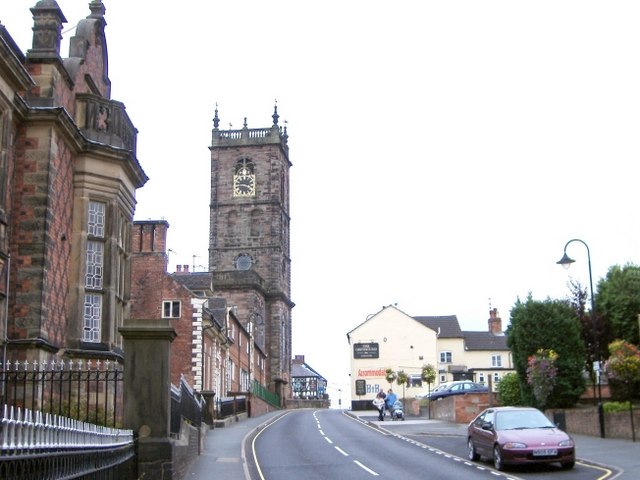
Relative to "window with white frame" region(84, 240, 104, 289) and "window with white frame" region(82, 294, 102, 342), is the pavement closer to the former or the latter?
"window with white frame" region(82, 294, 102, 342)

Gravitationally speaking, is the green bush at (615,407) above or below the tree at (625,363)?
below

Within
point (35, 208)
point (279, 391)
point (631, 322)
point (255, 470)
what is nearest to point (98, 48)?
point (35, 208)

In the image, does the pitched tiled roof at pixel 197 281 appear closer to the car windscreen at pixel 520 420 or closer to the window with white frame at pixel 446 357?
the window with white frame at pixel 446 357

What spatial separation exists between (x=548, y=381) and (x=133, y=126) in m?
Result: 18.8

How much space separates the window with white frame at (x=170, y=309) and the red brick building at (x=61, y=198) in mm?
29046

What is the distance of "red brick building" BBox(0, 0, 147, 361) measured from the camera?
17297 mm

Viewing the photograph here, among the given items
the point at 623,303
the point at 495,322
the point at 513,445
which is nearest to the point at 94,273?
the point at 513,445

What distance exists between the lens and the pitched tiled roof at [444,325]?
92812 millimetres

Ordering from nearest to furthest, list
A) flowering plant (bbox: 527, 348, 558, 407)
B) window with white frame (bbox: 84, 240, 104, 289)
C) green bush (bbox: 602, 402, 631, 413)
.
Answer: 1. window with white frame (bbox: 84, 240, 104, 289)
2. green bush (bbox: 602, 402, 631, 413)
3. flowering plant (bbox: 527, 348, 558, 407)

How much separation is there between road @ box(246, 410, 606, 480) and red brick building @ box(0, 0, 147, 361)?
216 inches

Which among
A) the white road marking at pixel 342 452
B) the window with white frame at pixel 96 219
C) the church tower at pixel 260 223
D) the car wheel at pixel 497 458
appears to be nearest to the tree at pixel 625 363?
the car wheel at pixel 497 458

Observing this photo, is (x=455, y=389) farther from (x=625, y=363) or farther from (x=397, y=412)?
(x=625, y=363)

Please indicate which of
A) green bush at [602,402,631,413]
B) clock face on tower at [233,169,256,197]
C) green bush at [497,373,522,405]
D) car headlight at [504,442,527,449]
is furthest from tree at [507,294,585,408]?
clock face on tower at [233,169,256,197]

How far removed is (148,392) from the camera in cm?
1402
